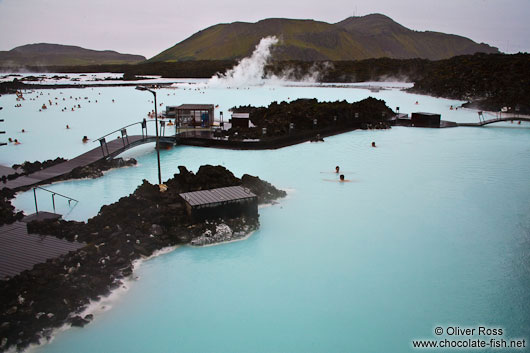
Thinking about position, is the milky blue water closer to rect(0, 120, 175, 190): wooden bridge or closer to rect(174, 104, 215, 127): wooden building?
rect(0, 120, 175, 190): wooden bridge

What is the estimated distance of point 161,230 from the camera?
36.9 feet

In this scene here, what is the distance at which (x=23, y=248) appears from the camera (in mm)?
9430

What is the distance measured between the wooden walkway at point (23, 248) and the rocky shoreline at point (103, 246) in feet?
1.04

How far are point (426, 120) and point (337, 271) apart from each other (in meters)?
28.4

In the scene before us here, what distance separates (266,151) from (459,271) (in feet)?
51.4

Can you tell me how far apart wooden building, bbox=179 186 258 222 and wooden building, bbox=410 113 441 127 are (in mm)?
26981

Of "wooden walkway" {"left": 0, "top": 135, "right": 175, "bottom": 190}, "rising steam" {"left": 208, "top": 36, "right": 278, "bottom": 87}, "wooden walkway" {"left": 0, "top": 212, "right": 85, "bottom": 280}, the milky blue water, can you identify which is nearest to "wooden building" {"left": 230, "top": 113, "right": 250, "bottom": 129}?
"wooden walkway" {"left": 0, "top": 135, "right": 175, "bottom": 190}

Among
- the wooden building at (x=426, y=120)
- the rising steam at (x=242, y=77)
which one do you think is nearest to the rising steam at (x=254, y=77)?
the rising steam at (x=242, y=77)

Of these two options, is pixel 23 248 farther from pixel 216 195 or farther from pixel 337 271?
pixel 337 271

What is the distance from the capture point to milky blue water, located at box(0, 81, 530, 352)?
7.73m

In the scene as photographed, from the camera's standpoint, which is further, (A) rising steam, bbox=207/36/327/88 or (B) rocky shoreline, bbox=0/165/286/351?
(A) rising steam, bbox=207/36/327/88

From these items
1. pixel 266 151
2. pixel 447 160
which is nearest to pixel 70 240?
pixel 266 151

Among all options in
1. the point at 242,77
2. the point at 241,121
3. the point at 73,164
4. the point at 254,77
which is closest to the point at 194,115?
the point at 241,121

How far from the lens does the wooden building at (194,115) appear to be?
98.4 feet
